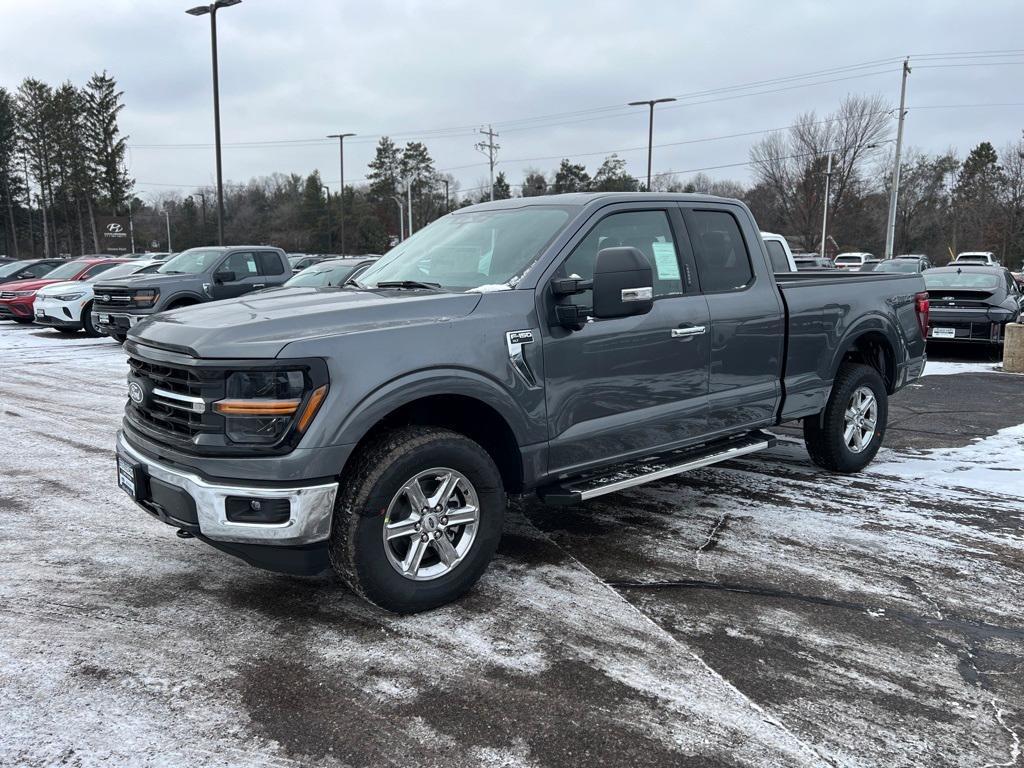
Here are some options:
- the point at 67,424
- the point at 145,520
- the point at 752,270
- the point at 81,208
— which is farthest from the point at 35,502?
the point at 81,208

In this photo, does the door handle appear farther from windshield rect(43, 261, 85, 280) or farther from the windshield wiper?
windshield rect(43, 261, 85, 280)

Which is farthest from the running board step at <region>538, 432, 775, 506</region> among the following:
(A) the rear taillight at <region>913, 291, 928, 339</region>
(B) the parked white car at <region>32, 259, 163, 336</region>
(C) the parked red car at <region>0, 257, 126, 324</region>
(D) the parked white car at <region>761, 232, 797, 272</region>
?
(C) the parked red car at <region>0, 257, 126, 324</region>

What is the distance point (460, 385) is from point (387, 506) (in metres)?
0.64

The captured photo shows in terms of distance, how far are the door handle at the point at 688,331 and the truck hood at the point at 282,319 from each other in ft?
4.42

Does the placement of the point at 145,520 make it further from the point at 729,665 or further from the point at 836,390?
the point at 836,390

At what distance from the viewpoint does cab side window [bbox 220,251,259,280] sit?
15.1m

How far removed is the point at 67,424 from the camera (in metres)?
7.95

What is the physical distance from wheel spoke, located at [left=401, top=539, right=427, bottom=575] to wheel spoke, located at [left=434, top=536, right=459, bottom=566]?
9 centimetres

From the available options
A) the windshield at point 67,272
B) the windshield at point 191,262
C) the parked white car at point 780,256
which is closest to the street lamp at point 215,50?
the windshield at point 67,272

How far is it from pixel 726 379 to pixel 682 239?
92cm

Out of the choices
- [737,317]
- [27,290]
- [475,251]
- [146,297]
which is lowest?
[27,290]

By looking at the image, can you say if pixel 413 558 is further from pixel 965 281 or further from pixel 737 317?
pixel 965 281

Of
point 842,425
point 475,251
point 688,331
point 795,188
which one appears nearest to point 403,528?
point 475,251

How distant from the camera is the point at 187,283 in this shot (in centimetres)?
1429
